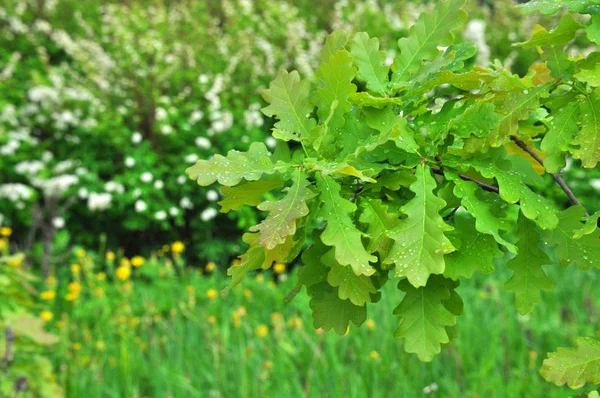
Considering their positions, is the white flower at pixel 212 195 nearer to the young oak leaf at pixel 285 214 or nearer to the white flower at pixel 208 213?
the white flower at pixel 208 213

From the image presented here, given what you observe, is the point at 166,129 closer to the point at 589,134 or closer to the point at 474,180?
the point at 474,180

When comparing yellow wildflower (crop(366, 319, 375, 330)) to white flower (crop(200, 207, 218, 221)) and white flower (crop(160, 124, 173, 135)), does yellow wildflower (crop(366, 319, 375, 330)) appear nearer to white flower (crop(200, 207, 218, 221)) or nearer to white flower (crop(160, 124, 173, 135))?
white flower (crop(200, 207, 218, 221))

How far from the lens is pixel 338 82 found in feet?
2.79

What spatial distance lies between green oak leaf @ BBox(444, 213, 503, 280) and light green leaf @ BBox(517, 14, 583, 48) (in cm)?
26

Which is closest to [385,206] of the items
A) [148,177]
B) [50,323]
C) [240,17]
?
[50,323]

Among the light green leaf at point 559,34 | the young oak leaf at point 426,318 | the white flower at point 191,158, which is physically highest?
the light green leaf at point 559,34

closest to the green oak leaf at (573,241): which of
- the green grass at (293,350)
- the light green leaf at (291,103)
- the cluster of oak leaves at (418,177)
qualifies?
the cluster of oak leaves at (418,177)

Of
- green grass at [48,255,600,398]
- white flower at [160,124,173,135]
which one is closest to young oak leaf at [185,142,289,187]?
green grass at [48,255,600,398]

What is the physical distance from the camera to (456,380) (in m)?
2.68

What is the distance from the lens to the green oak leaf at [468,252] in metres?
0.83

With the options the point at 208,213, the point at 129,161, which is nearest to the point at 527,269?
the point at 208,213

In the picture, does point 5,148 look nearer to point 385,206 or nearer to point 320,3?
point 320,3

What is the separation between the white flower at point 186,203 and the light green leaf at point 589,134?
407 centimetres

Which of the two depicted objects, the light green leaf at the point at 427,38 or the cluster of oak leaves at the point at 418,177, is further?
the light green leaf at the point at 427,38
